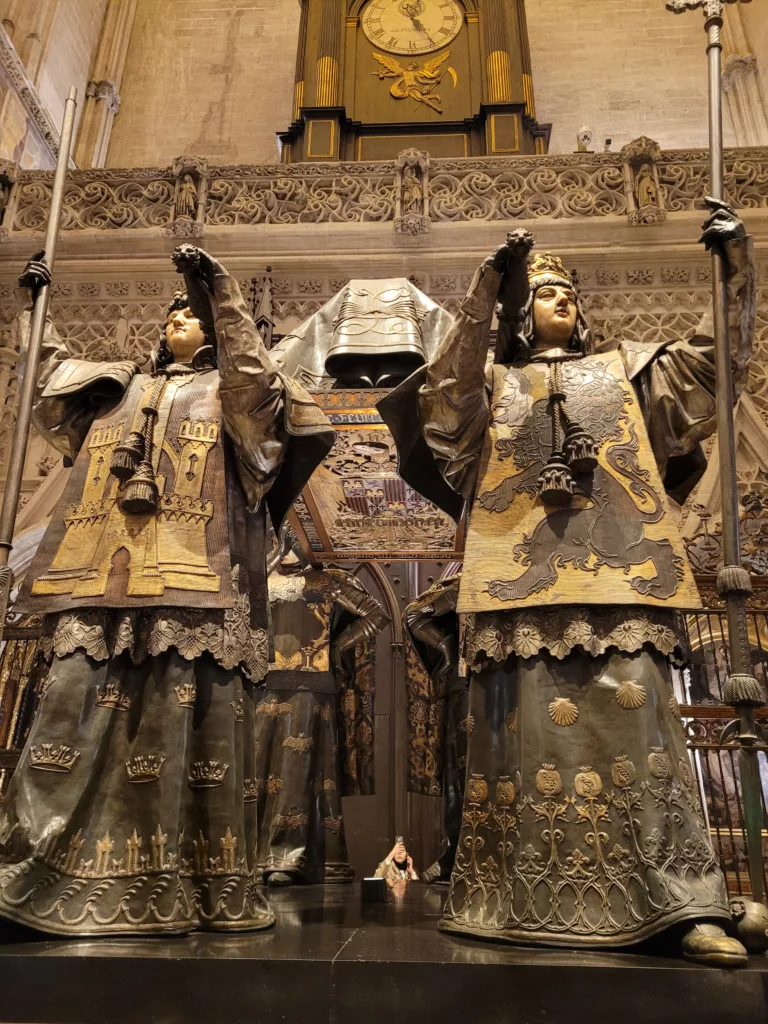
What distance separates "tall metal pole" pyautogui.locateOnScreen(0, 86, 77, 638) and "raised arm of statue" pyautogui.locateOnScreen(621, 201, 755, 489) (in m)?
2.03

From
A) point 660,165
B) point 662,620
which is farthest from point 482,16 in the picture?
point 662,620

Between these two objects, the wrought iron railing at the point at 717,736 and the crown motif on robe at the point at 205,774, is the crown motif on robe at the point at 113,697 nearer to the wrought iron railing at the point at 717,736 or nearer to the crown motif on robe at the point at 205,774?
the crown motif on robe at the point at 205,774

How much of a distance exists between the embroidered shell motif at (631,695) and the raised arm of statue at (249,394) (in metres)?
1.28

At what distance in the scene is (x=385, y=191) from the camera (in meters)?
7.67

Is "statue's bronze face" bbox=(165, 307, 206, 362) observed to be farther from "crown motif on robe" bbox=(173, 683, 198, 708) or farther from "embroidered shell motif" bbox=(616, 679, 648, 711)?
"embroidered shell motif" bbox=(616, 679, 648, 711)

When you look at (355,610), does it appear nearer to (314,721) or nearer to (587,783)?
(314,721)

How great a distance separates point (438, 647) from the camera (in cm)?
470

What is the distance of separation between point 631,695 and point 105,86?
1233 centimetres

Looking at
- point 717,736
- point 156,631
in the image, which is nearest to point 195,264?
point 156,631

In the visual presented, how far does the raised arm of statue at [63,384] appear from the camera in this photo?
9.67 feet

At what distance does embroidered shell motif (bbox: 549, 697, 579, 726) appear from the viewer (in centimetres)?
233

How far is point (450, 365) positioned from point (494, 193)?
18.1 ft

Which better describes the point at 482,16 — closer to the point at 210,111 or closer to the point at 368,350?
the point at 210,111

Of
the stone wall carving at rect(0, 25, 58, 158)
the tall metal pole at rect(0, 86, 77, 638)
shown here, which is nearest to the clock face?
the stone wall carving at rect(0, 25, 58, 158)
